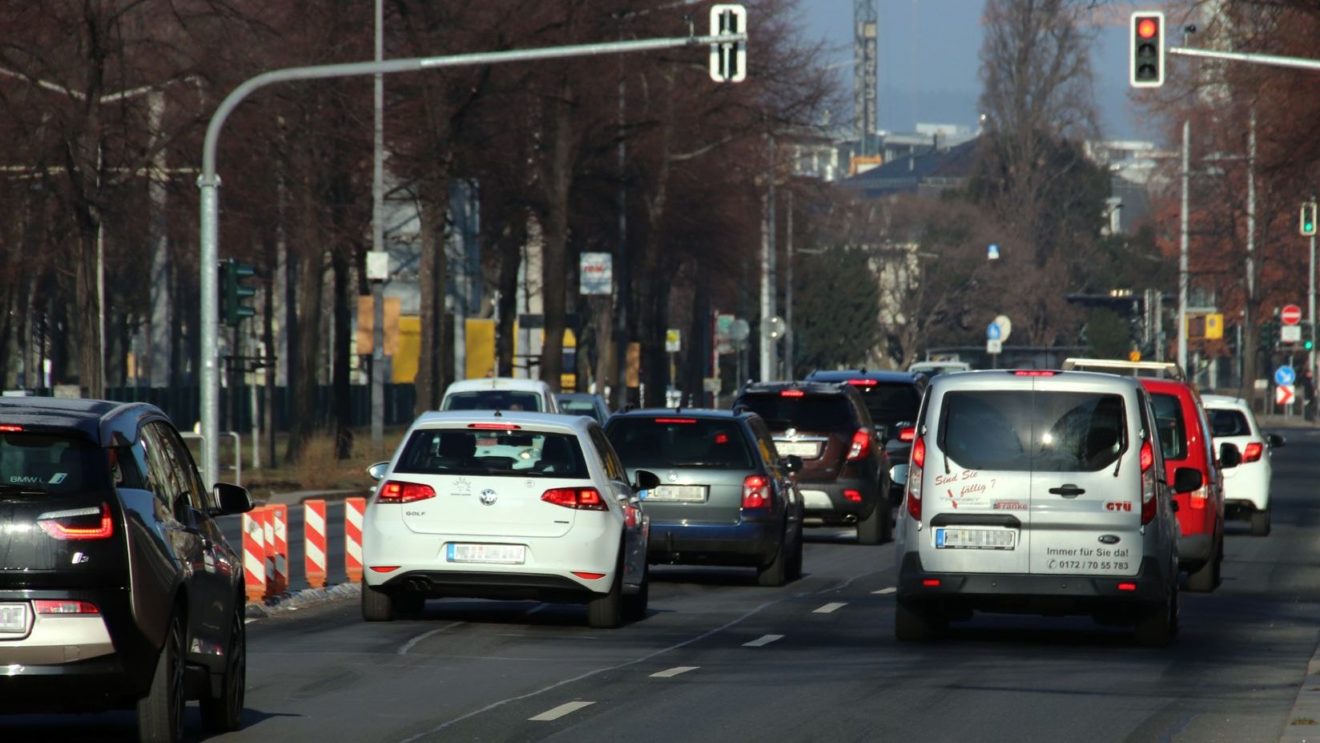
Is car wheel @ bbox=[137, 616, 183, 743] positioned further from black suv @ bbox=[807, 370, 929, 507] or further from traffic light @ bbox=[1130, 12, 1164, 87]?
traffic light @ bbox=[1130, 12, 1164, 87]

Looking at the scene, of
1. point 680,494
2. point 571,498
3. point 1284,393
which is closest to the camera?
point 571,498

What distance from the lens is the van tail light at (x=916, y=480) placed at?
15680mm

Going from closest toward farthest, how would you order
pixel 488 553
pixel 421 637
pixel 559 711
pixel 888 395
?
pixel 559 711
pixel 421 637
pixel 488 553
pixel 888 395

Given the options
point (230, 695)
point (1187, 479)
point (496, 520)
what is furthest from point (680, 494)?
point (230, 695)

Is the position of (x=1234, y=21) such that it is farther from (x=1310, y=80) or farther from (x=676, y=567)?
(x=676, y=567)

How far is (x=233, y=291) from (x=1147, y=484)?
43.1 feet

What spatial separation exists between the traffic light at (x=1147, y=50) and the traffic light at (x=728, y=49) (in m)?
5.00

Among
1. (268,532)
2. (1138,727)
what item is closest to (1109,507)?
(1138,727)

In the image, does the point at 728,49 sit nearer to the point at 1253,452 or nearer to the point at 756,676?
the point at 1253,452

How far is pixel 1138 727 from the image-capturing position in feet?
39.1

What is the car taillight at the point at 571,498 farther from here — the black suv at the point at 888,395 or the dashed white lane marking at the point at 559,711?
the black suv at the point at 888,395

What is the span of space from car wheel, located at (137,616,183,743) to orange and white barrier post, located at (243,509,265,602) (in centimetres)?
763

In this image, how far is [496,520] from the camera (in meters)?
16.4

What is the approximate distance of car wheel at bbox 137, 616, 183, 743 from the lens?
9.95m
